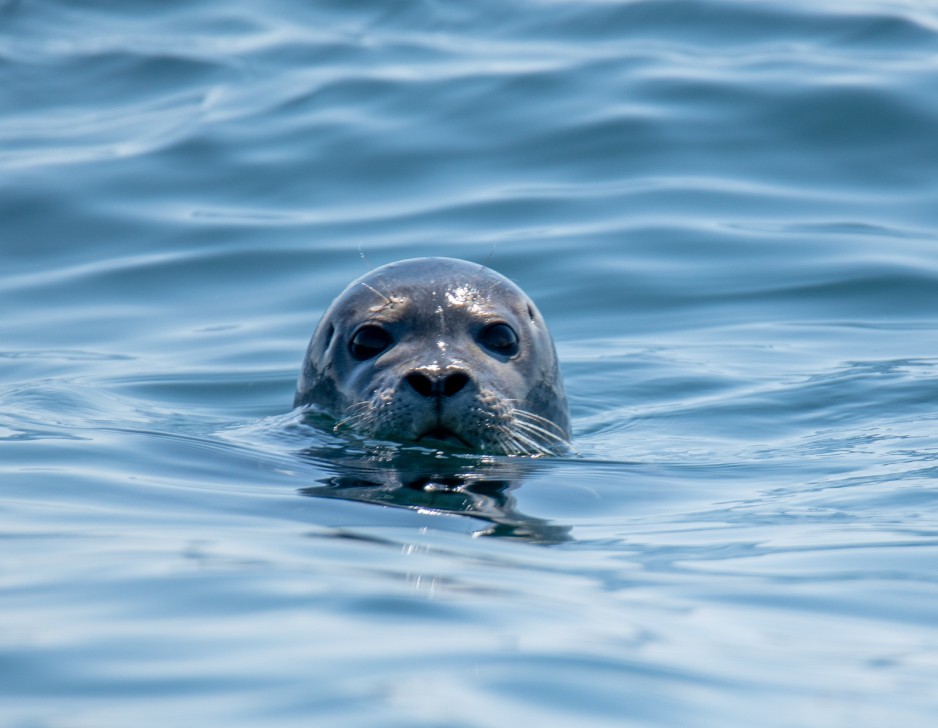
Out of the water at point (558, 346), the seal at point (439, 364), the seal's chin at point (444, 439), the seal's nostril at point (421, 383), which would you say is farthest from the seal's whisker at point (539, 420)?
the seal's nostril at point (421, 383)

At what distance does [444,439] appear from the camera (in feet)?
18.2

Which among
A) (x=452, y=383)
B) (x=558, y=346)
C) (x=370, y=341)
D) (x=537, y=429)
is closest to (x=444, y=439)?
(x=452, y=383)

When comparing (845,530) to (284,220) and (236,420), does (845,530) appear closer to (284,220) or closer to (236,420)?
(236,420)

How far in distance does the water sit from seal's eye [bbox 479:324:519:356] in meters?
0.64

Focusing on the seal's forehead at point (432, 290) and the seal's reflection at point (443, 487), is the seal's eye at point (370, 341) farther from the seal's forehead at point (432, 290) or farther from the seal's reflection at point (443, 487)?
the seal's reflection at point (443, 487)

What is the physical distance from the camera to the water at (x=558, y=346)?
299 cm

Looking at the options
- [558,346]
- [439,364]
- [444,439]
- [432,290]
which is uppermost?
[558,346]

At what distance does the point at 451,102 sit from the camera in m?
12.6

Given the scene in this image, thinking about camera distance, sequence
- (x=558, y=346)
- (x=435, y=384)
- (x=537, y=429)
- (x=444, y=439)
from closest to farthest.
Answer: (x=435, y=384) < (x=444, y=439) < (x=537, y=429) < (x=558, y=346)

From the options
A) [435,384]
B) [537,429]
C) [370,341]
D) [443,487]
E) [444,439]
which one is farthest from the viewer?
[370,341]

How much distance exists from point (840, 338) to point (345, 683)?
6565 mm

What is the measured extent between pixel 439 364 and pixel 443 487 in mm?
718

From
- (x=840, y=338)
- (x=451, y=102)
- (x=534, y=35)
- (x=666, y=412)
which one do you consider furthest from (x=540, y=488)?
(x=534, y=35)

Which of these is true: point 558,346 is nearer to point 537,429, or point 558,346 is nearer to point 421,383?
point 537,429
